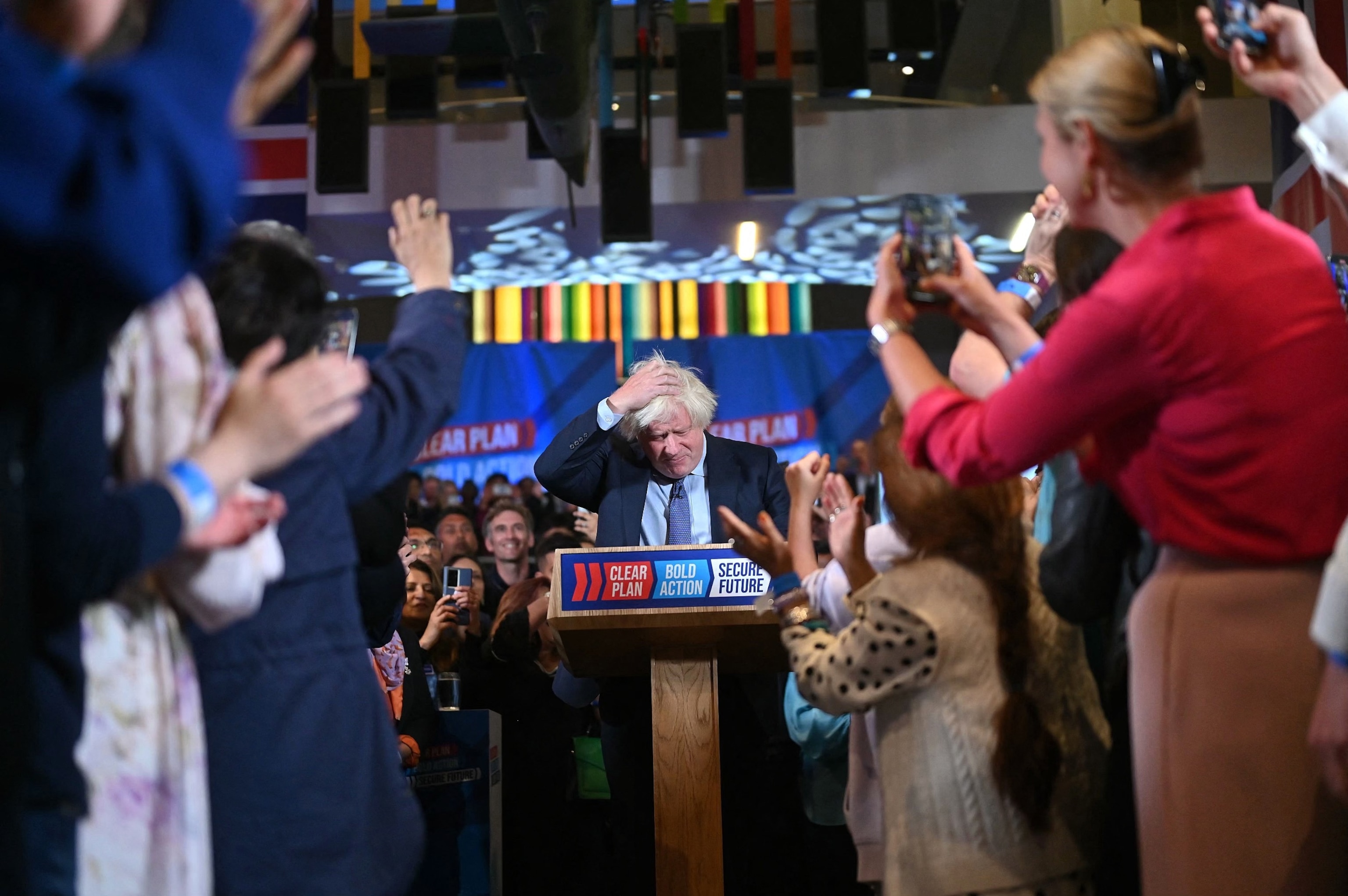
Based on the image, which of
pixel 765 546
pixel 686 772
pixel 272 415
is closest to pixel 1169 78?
pixel 765 546

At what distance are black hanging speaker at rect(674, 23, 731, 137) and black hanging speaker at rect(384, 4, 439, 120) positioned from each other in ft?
3.98

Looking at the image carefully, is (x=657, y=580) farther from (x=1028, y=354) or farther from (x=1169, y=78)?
(x=1169, y=78)

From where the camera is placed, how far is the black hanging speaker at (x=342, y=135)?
543 centimetres

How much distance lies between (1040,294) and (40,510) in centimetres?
155

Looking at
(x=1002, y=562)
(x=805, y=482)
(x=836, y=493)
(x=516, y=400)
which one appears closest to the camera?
(x=1002, y=562)

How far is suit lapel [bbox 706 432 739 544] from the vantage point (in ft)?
12.8

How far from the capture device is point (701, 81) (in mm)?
5352

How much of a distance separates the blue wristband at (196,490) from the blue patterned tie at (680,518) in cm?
264

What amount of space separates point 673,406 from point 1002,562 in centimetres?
206

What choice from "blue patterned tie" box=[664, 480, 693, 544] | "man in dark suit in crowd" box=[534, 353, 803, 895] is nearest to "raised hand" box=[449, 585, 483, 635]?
"man in dark suit in crowd" box=[534, 353, 803, 895]

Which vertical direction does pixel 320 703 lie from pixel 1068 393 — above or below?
below

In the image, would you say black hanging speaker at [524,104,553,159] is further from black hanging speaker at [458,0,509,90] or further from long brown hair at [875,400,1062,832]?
long brown hair at [875,400,1062,832]

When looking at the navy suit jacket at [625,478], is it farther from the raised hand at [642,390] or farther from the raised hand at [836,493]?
the raised hand at [836,493]

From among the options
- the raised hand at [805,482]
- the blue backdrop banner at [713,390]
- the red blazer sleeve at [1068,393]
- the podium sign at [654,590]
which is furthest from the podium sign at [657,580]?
the blue backdrop banner at [713,390]
